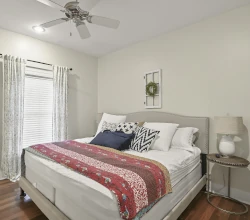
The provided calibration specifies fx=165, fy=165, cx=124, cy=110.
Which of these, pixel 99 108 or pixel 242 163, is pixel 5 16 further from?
pixel 242 163

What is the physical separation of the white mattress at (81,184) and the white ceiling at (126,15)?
198 cm

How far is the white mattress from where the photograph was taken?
1188 mm

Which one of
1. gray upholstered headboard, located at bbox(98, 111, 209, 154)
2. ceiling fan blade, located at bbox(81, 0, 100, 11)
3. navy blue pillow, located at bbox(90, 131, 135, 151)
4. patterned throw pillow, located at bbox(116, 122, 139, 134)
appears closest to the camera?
ceiling fan blade, located at bbox(81, 0, 100, 11)

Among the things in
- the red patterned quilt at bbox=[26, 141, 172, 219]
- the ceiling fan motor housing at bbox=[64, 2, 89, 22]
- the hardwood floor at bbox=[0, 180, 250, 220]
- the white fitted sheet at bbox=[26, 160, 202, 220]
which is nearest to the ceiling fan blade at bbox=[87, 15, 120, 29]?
the ceiling fan motor housing at bbox=[64, 2, 89, 22]

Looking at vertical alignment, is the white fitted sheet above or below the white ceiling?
below

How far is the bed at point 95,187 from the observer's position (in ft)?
4.04

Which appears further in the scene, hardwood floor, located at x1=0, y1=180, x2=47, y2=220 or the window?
the window

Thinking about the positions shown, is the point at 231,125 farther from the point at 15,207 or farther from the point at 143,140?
the point at 15,207

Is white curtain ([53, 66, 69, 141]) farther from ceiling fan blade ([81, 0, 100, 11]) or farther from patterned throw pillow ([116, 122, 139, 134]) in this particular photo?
ceiling fan blade ([81, 0, 100, 11])

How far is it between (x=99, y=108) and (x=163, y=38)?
7.55 ft

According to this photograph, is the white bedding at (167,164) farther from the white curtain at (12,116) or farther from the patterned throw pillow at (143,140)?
the white curtain at (12,116)

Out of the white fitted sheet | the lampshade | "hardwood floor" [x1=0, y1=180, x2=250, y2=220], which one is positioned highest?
the lampshade

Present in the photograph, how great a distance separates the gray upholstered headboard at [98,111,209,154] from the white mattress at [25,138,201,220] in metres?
0.28

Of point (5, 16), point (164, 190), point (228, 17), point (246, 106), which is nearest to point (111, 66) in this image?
point (5, 16)
